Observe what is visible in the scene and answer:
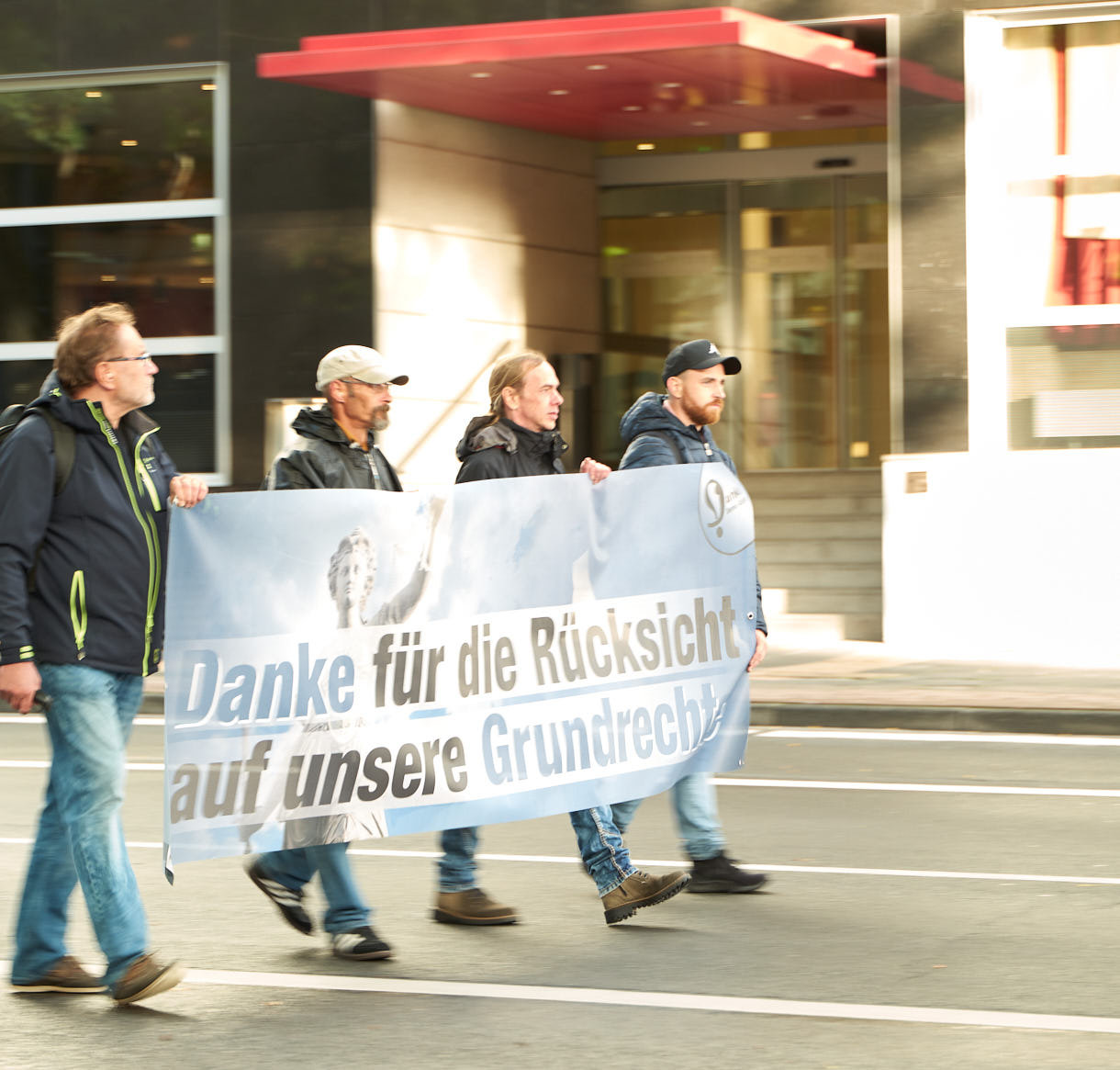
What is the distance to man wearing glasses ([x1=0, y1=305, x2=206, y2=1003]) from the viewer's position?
567 centimetres

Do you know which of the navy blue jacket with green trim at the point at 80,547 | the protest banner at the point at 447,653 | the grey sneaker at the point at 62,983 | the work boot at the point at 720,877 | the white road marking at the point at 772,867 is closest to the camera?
the navy blue jacket with green trim at the point at 80,547

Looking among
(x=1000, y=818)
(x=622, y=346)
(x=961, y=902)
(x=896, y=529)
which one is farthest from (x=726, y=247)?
(x=961, y=902)

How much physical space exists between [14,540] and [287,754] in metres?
1.12

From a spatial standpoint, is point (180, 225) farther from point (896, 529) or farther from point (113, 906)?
point (113, 906)

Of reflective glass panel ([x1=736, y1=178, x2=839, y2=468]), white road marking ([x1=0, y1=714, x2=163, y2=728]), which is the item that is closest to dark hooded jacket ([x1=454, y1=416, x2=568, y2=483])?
white road marking ([x1=0, y1=714, x2=163, y2=728])

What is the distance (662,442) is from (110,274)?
48.3 feet

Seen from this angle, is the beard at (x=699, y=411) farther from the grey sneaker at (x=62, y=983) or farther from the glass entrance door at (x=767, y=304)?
the glass entrance door at (x=767, y=304)

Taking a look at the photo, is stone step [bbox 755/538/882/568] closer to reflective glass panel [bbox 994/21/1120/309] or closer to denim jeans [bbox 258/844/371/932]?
reflective glass panel [bbox 994/21/1120/309]

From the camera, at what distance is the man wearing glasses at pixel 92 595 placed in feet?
18.6

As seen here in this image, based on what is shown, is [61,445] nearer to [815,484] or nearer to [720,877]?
[720,877]

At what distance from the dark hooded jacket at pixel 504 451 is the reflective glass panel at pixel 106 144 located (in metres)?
14.3

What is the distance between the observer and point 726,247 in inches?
950

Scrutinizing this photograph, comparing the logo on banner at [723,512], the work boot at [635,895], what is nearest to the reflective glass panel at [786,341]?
the logo on banner at [723,512]

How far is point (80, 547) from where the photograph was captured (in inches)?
227
